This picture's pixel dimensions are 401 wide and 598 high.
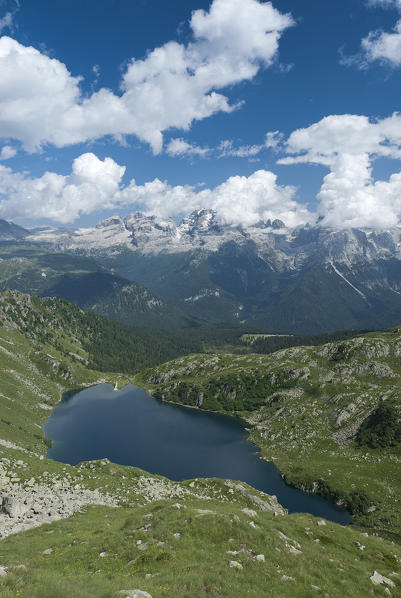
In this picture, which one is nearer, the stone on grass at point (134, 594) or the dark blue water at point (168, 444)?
the stone on grass at point (134, 594)

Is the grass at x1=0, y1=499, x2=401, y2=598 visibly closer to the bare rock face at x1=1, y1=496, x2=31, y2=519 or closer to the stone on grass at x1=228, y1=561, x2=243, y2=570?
the stone on grass at x1=228, y1=561, x2=243, y2=570

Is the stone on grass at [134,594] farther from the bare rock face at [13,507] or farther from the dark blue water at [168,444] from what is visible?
the dark blue water at [168,444]

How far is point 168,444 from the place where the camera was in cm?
14200

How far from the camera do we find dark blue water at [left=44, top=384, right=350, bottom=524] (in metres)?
112

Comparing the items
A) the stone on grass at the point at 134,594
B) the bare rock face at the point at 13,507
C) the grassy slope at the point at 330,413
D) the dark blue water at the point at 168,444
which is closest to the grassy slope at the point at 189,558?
the stone on grass at the point at 134,594

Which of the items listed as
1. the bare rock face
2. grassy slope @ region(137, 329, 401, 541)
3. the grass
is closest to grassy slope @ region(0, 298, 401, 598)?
the grass

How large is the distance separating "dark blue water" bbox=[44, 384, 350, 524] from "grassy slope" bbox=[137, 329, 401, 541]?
21.7ft

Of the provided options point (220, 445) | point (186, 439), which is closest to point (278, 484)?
point (220, 445)

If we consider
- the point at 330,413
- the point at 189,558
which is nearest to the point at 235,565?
the point at 189,558

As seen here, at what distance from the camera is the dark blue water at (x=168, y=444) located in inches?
4395

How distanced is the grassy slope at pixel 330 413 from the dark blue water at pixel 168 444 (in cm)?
660

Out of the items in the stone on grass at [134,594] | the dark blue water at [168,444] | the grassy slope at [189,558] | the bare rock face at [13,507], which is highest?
the stone on grass at [134,594]

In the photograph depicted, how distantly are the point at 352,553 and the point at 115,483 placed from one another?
2108 inches

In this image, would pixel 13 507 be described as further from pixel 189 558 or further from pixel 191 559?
pixel 191 559
